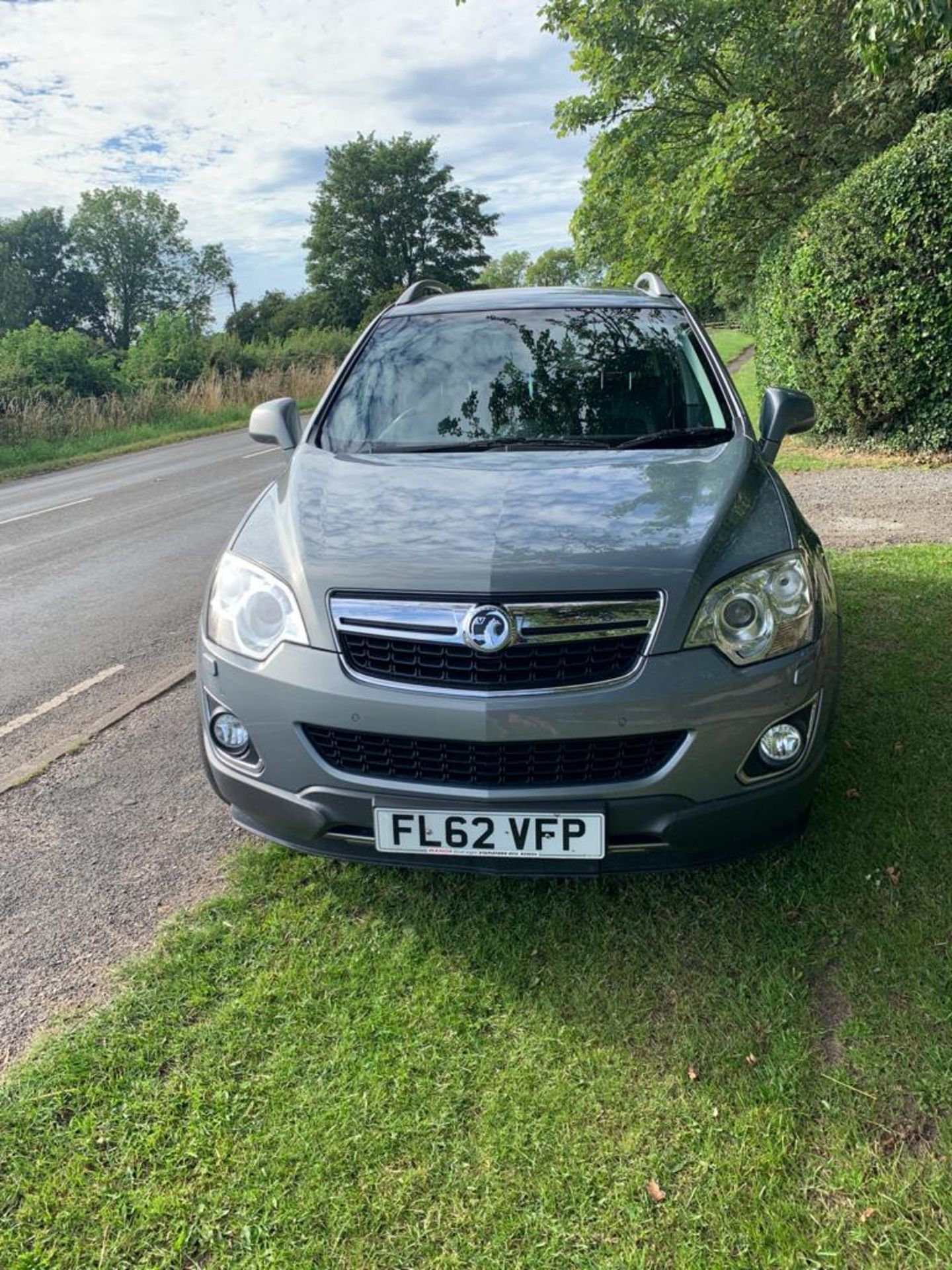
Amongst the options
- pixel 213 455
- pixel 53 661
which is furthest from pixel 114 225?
pixel 53 661

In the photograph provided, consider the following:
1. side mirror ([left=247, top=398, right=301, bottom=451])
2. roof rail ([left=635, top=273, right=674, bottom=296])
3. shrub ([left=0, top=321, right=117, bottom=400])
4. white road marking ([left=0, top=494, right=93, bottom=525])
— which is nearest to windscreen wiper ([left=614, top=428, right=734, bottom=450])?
roof rail ([left=635, top=273, right=674, bottom=296])

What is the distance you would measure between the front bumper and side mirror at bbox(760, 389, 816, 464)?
4.41 feet

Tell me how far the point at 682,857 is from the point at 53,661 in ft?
13.6

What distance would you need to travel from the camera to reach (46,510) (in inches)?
436

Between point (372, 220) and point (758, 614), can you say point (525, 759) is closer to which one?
point (758, 614)

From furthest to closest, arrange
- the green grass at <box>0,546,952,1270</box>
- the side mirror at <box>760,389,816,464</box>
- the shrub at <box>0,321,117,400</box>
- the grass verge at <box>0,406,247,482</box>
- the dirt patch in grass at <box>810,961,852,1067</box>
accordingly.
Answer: the shrub at <box>0,321,117,400</box> < the grass verge at <box>0,406,247,482</box> < the side mirror at <box>760,389,816,464</box> < the dirt patch in grass at <box>810,961,852,1067</box> < the green grass at <box>0,546,952,1270</box>

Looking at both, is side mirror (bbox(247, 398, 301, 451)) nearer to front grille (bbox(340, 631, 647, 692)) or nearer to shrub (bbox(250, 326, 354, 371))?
front grille (bbox(340, 631, 647, 692))

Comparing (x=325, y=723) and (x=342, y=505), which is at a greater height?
(x=342, y=505)

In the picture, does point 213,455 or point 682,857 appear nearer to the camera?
point 682,857

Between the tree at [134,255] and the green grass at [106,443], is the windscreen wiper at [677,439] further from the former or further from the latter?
the tree at [134,255]

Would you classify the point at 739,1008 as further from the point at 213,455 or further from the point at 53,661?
the point at 213,455

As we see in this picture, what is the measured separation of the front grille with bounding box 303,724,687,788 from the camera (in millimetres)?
2270

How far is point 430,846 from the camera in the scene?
2342mm

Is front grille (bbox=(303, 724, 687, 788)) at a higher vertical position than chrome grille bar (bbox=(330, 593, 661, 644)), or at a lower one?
lower
